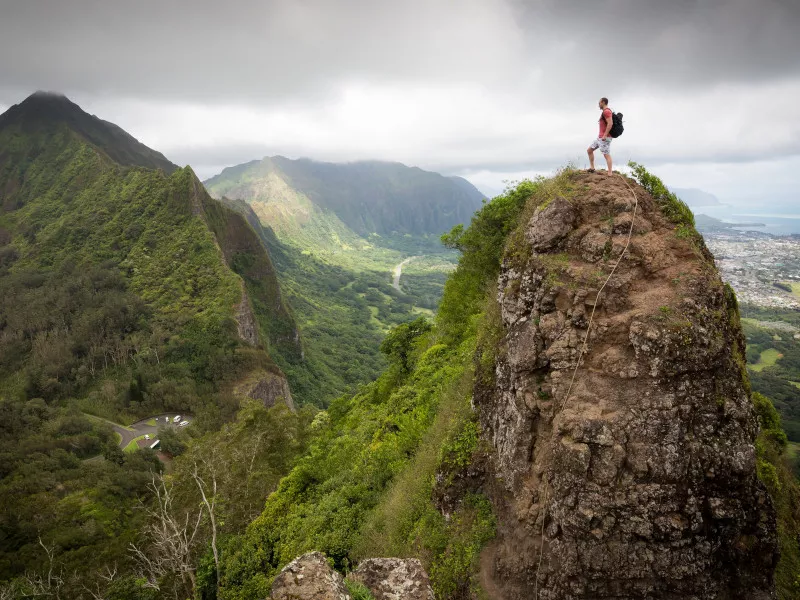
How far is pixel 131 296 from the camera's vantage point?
8844 cm

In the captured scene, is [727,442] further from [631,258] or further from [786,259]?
[786,259]

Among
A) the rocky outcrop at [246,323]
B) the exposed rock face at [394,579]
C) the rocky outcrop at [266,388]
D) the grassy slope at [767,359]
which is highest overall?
the exposed rock face at [394,579]

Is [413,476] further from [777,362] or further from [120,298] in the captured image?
[120,298]

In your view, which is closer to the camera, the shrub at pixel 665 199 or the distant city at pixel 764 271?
the shrub at pixel 665 199

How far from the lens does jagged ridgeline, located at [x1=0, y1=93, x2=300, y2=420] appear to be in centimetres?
7425

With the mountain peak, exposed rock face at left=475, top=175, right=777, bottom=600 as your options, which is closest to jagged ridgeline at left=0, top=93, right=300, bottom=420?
the mountain peak

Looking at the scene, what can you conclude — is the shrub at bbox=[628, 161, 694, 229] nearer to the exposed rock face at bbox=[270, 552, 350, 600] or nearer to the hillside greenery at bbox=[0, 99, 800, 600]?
the hillside greenery at bbox=[0, 99, 800, 600]

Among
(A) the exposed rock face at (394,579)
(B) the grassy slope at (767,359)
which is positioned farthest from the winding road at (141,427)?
(B) the grassy slope at (767,359)

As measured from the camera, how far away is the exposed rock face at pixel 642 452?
30.6ft

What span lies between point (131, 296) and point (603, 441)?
324ft

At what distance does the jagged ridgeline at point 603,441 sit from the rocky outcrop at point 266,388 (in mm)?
58006

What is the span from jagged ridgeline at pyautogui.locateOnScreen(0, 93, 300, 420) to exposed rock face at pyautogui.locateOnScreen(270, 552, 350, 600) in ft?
216

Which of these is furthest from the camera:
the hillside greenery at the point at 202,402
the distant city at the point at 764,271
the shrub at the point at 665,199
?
the distant city at the point at 764,271

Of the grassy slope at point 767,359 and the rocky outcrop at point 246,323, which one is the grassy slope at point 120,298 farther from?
the grassy slope at point 767,359
